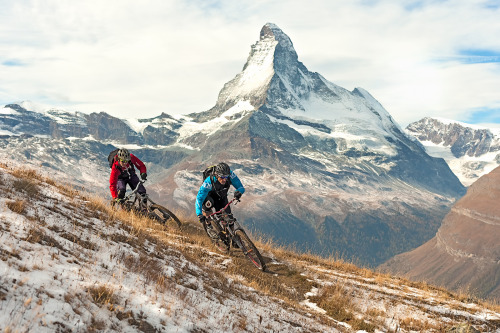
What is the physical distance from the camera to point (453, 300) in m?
14.4

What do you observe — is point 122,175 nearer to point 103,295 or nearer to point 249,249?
point 249,249

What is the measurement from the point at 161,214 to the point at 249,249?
211 inches

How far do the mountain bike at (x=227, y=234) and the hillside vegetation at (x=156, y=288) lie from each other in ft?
1.38

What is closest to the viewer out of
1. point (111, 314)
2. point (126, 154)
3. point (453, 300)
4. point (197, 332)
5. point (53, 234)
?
point (111, 314)

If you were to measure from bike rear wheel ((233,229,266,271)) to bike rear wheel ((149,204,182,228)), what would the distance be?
13.8 ft

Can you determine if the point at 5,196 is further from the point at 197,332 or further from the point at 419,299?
the point at 419,299

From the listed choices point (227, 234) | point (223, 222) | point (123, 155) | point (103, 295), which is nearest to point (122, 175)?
point (123, 155)

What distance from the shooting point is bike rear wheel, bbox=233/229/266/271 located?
566 inches

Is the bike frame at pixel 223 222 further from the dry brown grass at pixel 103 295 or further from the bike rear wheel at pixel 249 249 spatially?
the dry brown grass at pixel 103 295

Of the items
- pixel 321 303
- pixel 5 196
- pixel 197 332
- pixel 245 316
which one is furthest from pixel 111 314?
pixel 321 303

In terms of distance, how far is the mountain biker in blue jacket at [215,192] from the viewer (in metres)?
15.7

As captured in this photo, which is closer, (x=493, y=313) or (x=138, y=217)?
(x=493, y=313)

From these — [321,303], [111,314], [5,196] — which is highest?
[5,196]

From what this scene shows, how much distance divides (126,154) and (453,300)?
1340 cm
